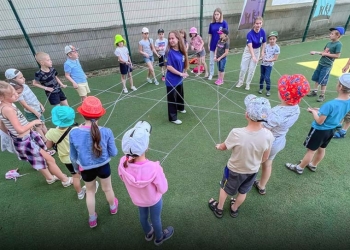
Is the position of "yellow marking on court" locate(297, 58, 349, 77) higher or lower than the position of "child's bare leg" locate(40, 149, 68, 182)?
lower

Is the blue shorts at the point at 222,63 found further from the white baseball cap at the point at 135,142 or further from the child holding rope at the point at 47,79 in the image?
the white baseball cap at the point at 135,142

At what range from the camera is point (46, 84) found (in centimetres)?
380

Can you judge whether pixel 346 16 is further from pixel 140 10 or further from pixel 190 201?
pixel 190 201

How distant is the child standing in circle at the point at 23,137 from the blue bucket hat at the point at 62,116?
357mm

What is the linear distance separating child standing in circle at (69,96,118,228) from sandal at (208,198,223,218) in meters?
1.28

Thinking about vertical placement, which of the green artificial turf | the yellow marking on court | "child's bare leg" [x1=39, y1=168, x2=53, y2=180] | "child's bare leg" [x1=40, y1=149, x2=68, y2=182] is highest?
"child's bare leg" [x1=40, y1=149, x2=68, y2=182]

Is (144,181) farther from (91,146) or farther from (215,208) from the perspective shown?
(215,208)

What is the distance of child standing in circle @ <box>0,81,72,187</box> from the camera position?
2.33 metres

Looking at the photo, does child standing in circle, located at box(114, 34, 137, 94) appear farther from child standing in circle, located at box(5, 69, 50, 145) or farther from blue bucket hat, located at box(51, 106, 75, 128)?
blue bucket hat, located at box(51, 106, 75, 128)

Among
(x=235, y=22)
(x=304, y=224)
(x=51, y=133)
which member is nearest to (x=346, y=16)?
(x=235, y=22)

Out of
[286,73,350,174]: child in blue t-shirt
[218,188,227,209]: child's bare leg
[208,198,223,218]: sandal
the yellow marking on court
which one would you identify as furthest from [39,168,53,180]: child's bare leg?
the yellow marking on court

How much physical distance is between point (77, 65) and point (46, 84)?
68 centimetres

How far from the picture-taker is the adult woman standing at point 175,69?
3.65 meters

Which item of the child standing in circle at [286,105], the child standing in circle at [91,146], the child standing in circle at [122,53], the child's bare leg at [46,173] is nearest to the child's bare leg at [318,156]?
the child standing in circle at [286,105]
